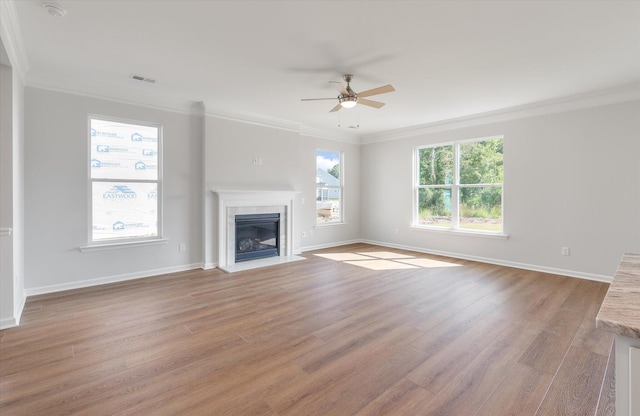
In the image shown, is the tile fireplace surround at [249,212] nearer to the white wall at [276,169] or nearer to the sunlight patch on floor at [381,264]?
the white wall at [276,169]

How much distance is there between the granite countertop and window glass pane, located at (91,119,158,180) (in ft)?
16.6

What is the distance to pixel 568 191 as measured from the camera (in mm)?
4566

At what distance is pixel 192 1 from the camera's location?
7.59 ft

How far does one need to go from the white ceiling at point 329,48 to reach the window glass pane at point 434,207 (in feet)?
6.64

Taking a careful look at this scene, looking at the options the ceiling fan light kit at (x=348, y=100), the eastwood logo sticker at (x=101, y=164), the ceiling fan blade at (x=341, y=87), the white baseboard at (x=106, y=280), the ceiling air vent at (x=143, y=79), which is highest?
the ceiling air vent at (x=143, y=79)

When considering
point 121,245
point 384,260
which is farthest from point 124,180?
point 384,260

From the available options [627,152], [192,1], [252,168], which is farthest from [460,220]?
[192,1]

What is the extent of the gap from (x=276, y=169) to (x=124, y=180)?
2535 mm

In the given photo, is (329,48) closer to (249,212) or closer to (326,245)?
(249,212)

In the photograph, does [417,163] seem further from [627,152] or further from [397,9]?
[397,9]

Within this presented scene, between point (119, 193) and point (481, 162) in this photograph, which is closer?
point (119, 193)

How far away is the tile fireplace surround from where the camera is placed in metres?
5.09

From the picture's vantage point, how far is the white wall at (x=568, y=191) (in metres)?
4.11

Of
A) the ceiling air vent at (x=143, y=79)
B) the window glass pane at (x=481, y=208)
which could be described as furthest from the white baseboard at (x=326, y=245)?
the ceiling air vent at (x=143, y=79)
